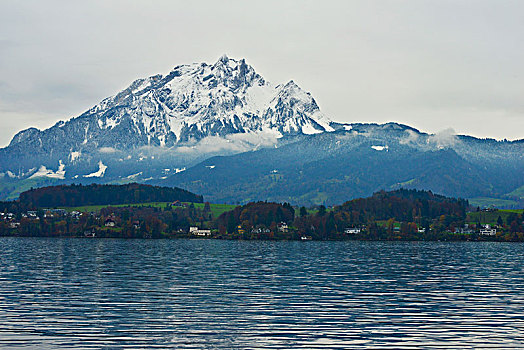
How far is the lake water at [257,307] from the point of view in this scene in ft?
171

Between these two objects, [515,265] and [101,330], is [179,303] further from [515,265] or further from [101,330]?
[515,265]

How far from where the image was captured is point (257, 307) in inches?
2724

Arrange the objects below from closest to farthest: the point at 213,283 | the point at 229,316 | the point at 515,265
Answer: the point at 229,316 < the point at 213,283 < the point at 515,265

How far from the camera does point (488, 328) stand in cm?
5750

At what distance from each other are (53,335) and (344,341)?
21.8m

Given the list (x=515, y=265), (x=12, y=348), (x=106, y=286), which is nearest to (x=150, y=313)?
(x=12, y=348)

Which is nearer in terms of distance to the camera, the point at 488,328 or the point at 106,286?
the point at 488,328

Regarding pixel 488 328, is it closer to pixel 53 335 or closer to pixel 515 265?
pixel 53 335

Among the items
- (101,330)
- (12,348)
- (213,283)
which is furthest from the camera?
(213,283)

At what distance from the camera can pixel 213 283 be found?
9238cm

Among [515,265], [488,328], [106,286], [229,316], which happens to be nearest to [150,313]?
[229,316]

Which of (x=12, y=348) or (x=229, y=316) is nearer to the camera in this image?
(x=12, y=348)

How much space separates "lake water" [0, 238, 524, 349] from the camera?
5222 centimetres

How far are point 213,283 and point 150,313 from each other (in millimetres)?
28247
